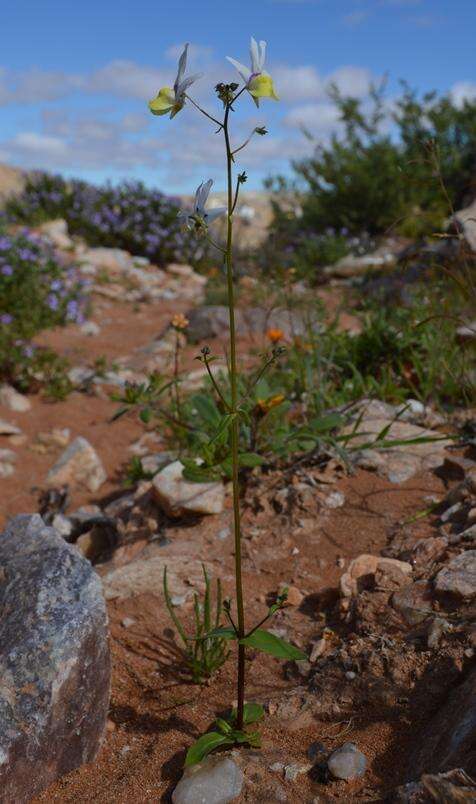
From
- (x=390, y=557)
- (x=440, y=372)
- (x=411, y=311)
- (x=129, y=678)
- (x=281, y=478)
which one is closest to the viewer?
(x=129, y=678)

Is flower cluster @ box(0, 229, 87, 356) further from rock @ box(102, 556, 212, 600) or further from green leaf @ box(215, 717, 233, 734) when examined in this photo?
green leaf @ box(215, 717, 233, 734)

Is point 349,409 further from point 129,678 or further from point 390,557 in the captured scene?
point 129,678

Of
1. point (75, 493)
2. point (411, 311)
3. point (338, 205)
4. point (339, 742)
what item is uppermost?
point (338, 205)

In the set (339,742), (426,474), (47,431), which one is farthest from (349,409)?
(47,431)

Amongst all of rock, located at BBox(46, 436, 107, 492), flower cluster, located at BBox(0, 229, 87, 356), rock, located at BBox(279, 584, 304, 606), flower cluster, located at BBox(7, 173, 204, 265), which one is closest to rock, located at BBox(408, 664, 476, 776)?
rock, located at BBox(279, 584, 304, 606)

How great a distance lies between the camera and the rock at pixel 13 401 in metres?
5.86

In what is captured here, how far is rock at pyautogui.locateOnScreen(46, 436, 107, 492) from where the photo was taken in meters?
4.56

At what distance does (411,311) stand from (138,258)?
24.5 ft

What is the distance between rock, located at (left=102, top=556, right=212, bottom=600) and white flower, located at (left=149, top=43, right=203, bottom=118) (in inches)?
68.0

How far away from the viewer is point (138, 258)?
11.9m

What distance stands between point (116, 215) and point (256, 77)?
11.2 m

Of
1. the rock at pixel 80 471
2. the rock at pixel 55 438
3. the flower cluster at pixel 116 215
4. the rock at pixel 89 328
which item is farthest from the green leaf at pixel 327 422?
the flower cluster at pixel 116 215

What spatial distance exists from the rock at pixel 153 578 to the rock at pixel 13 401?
3.17 meters

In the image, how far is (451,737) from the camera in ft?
5.68
